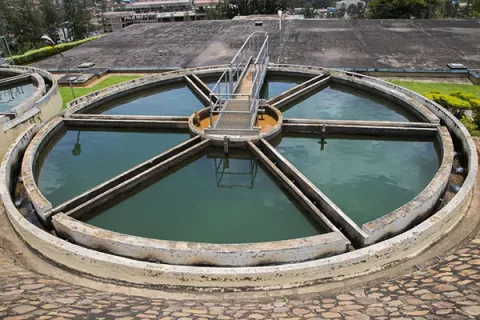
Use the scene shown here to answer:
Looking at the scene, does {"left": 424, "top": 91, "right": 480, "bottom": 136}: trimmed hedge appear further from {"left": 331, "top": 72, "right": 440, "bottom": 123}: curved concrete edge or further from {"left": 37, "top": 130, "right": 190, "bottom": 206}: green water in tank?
{"left": 37, "top": 130, "right": 190, "bottom": 206}: green water in tank

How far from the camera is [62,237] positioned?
768 cm

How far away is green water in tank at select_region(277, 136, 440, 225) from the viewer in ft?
29.2

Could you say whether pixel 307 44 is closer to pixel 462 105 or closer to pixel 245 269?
pixel 462 105

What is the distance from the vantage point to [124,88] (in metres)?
15.6

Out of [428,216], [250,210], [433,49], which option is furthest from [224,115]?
[433,49]

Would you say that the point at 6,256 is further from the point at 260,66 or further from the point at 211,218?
the point at 260,66

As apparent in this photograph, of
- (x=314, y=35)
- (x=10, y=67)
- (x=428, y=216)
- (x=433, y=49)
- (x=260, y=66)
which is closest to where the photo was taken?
(x=428, y=216)

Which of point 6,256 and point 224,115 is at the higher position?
point 224,115

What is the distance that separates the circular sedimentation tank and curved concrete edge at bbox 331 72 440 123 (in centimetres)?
6

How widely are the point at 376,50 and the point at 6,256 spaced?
20245mm

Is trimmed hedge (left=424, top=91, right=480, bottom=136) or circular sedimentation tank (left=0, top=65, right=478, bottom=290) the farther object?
trimmed hedge (left=424, top=91, right=480, bottom=136)

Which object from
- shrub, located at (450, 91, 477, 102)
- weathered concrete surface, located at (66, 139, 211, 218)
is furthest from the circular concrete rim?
shrub, located at (450, 91, 477, 102)

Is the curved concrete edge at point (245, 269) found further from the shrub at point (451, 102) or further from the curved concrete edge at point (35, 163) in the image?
the shrub at point (451, 102)

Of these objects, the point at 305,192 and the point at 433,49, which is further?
the point at 433,49
